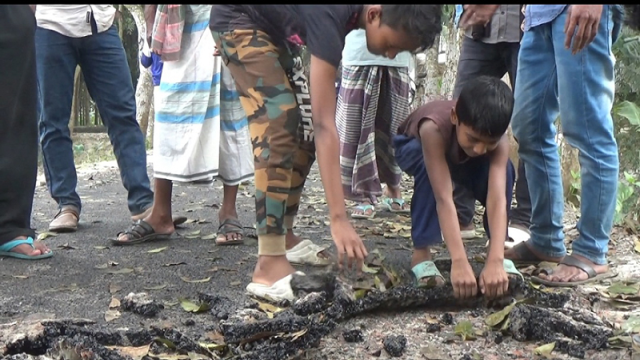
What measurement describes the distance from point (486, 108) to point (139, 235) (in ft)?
6.77

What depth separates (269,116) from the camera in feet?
8.93

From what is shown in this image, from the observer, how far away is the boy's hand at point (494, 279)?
102 inches

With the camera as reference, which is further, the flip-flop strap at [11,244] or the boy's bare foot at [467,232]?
the boy's bare foot at [467,232]

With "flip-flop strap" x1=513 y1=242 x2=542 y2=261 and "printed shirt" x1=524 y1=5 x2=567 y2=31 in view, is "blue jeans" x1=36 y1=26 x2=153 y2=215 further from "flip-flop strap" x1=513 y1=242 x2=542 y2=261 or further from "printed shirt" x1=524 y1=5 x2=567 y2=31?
"printed shirt" x1=524 y1=5 x2=567 y2=31

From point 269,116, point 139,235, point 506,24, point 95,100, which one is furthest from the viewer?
point 95,100

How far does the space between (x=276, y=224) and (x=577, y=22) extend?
139 centimetres

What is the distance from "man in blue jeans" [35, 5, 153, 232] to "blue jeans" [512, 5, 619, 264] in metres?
2.21

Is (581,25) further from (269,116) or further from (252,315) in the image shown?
(252,315)

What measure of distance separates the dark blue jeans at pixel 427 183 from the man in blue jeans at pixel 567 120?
12.1 inches

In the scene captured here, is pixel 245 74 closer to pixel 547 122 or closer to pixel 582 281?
pixel 547 122

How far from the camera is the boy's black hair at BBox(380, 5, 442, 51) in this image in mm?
2223

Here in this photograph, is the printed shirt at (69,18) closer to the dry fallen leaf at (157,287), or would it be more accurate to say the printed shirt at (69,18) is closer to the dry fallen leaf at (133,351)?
the dry fallen leaf at (157,287)

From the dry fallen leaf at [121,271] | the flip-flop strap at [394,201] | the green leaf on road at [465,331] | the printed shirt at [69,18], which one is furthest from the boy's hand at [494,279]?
the printed shirt at [69,18]

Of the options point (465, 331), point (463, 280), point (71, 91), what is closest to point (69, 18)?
point (71, 91)
